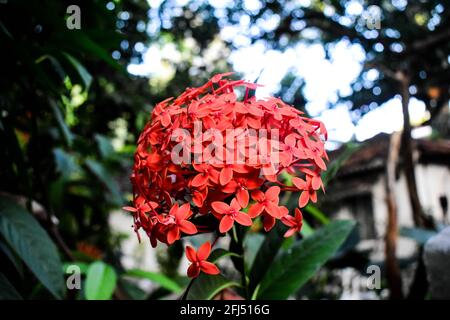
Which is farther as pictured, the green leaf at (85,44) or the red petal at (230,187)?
the green leaf at (85,44)

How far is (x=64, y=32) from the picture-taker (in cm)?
136

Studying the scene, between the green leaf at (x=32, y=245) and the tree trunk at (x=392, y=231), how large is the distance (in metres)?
1.27

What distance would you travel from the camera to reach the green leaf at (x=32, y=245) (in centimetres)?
118

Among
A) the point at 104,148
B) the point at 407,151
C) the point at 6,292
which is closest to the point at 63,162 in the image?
the point at 104,148

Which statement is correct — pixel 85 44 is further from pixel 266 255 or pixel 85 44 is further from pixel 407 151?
pixel 407 151

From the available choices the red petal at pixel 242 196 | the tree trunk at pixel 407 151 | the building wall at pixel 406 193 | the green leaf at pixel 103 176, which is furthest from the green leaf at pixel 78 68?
the building wall at pixel 406 193

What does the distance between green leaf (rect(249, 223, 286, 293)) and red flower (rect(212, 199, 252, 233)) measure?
424 millimetres

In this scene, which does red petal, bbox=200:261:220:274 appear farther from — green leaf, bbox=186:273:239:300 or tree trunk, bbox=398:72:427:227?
tree trunk, bbox=398:72:427:227

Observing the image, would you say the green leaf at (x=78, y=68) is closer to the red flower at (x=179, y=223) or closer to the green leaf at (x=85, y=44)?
the green leaf at (x=85, y=44)

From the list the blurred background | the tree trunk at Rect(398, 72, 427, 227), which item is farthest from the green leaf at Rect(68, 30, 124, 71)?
the tree trunk at Rect(398, 72, 427, 227)

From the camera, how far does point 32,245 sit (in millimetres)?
1209

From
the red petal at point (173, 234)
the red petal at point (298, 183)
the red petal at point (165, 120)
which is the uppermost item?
the red petal at point (165, 120)

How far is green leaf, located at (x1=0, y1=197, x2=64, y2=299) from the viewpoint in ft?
3.87

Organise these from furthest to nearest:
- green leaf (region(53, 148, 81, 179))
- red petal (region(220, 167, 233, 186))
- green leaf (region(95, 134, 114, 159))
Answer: green leaf (region(95, 134, 114, 159)) → green leaf (region(53, 148, 81, 179)) → red petal (region(220, 167, 233, 186))
